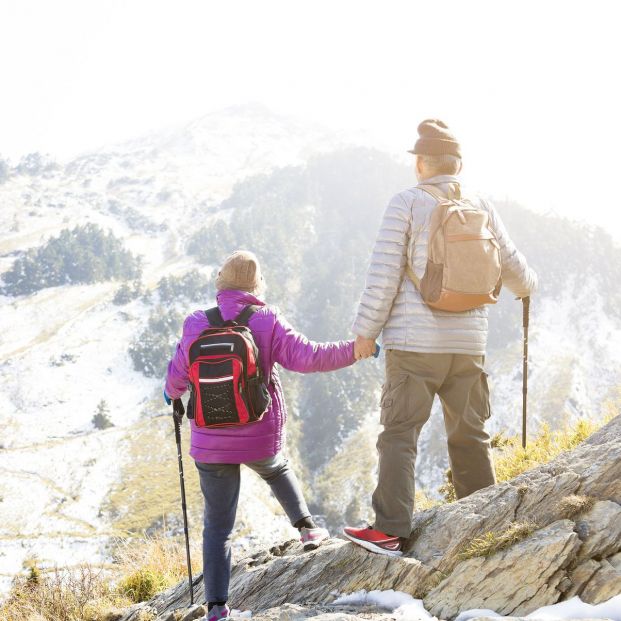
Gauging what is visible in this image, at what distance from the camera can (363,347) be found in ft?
15.6

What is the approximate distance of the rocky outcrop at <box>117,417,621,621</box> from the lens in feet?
12.6

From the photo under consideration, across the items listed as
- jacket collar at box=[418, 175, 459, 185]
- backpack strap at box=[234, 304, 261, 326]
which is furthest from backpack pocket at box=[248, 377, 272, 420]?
jacket collar at box=[418, 175, 459, 185]

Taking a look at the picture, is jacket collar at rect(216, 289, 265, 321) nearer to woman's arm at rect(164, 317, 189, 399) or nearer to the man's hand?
woman's arm at rect(164, 317, 189, 399)

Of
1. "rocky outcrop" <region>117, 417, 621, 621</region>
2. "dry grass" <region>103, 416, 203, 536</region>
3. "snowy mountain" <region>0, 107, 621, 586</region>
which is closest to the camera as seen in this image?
"rocky outcrop" <region>117, 417, 621, 621</region>

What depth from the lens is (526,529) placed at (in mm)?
4234

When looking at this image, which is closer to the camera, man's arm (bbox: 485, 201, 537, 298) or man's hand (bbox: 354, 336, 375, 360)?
man's hand (bbox: 354, 336, 375, 360)

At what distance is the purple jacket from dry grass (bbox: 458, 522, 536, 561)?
1672mm

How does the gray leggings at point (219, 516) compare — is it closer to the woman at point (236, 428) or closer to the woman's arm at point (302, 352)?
the woman at point (236, 428)

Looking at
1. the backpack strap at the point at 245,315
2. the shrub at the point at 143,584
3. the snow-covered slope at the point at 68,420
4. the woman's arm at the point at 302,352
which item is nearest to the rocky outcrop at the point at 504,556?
the woman's arm at the point at 302,352

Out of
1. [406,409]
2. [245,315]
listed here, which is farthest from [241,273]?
[406,409]

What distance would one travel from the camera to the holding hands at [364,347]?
472 centimetres

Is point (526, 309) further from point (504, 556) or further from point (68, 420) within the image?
point (68, 420)

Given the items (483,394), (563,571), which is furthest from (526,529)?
(483,394)

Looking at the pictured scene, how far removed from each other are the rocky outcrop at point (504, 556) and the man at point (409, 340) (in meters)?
0.28
